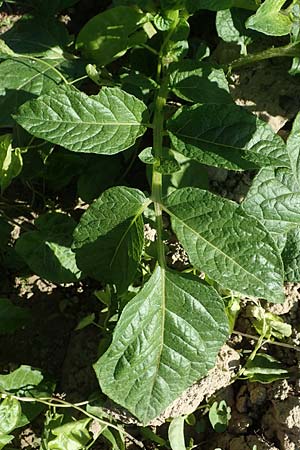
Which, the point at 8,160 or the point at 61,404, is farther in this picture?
the point at 61,404

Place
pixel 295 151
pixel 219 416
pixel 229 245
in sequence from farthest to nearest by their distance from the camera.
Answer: pixel 219 416 → pixel 295 151 → pixel 229 245

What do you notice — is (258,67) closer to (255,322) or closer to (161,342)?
(255,322)

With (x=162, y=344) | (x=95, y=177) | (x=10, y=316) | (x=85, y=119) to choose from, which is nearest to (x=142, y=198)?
(x=85, y=119)

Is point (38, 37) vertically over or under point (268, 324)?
over

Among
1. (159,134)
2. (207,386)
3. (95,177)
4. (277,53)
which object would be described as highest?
(277,53)

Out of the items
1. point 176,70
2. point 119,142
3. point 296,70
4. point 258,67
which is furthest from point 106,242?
point 258,67

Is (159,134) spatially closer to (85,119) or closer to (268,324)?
(85,119)

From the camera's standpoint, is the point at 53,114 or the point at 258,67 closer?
the point at 53,114
